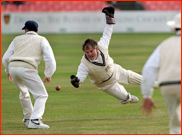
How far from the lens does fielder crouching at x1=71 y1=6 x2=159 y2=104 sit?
21.9 feet

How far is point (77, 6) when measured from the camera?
104 feet

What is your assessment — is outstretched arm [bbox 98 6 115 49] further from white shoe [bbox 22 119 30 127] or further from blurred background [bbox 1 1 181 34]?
blurred background [bbox 1 1 181 34]

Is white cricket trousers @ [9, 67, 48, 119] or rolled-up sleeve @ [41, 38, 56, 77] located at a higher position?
rolled-up sleeve @ [41, 38, 56, 77]

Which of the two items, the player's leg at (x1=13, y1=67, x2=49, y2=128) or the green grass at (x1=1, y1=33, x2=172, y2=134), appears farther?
the player's leg at (x1=13, y1=67, x2=49, y2=128)

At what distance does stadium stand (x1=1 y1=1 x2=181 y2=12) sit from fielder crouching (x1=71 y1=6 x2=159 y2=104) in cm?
2327

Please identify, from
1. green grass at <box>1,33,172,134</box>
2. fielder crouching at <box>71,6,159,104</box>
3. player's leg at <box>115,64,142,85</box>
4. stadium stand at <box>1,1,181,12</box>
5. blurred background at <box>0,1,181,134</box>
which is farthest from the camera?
stadium stand at <box>1,1,181,12</box>

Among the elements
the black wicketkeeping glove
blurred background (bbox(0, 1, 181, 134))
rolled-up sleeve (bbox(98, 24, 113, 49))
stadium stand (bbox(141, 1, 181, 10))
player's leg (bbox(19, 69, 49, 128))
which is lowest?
blurred background (bbox(0, 1, 181, 134))

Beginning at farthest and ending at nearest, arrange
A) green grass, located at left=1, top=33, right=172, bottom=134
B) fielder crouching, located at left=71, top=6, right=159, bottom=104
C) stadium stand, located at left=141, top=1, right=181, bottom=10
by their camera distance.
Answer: stadium stand, located at left=141, top=1, right=181, bottom=10 < fielder crouching, located at left=71, top=6, right=159, bottom=104 < green grass, located at left=1, top=33, right=172, bottom=134

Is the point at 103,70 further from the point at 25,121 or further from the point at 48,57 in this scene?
the point at 25,121

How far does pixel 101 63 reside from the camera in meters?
6.98

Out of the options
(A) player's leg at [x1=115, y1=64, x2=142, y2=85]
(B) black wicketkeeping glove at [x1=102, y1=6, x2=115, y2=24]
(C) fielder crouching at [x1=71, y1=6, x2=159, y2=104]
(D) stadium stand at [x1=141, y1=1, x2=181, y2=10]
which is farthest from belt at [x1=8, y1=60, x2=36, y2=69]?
(D) stadium stand at [x1=141, y1=1, x2=181, y2=10]

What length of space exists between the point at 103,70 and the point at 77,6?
25.3 meters

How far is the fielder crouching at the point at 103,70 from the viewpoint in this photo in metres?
6.69

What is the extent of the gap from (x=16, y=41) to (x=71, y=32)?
2262cm
